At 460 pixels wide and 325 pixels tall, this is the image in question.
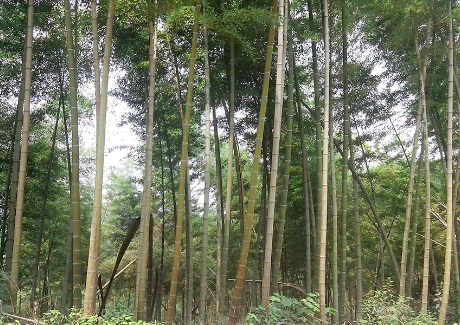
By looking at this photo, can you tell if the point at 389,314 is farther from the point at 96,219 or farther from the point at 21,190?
the point at 21,190

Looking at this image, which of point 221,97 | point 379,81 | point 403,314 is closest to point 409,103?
point 379,81

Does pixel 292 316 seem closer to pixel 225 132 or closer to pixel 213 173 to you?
pixel 225 132

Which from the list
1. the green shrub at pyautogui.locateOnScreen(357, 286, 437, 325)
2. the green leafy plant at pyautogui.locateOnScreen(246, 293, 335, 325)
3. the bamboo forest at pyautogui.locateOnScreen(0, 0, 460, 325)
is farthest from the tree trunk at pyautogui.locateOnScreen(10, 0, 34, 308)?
the green shrub at pyautogui.locateOnScreen(357, 286, 437, 325)

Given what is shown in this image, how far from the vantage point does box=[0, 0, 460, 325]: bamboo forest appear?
13.2ft

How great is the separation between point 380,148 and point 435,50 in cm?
391

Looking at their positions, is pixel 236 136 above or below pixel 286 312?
above

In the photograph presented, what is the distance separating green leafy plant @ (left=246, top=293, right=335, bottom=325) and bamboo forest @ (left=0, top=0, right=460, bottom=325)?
2 cm

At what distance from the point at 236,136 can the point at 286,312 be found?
13.6 feet

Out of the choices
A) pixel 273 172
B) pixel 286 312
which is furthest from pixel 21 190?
pixel 286 312

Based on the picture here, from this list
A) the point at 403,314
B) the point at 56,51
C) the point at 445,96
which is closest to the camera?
the point at 403,314

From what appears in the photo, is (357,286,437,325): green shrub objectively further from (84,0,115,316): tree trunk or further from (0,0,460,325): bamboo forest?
(84,0,115,316): tree trunk

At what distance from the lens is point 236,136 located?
7523mm

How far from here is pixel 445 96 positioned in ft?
21.6

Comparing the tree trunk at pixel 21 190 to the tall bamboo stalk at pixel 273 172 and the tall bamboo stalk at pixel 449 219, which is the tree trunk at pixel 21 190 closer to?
the tall bamboo stalk at pixel 273 172
